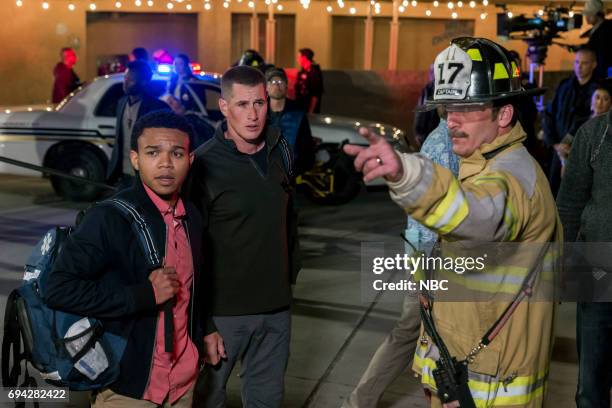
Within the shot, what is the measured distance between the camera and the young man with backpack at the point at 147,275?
9.77ft

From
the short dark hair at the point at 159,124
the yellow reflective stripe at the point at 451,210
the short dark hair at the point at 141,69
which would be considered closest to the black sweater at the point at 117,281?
the short dark hair at the point at 159,124

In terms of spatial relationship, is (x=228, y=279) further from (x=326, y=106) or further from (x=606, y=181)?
(x=326, y=106)

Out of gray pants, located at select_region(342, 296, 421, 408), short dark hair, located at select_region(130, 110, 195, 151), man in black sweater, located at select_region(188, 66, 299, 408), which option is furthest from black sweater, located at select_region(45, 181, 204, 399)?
gray pants, located at select_region(342, 296, 421, 408)

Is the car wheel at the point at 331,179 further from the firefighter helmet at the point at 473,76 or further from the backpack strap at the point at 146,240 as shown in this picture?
the firefighter helmet at the point at 473,76

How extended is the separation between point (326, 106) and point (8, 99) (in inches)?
316

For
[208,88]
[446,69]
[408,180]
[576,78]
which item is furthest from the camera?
[208,88]

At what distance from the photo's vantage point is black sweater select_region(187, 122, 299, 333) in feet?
12.5

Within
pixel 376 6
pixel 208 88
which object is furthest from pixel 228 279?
pixel 376 6

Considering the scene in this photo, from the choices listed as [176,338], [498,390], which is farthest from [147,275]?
[498,390]

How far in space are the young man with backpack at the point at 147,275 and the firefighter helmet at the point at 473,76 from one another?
1054 millimetres

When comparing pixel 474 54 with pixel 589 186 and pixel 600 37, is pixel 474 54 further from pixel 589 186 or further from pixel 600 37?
pixel 600 37

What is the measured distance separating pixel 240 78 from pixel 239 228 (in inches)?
26.4

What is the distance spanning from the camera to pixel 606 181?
378 centimetres

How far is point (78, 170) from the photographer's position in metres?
10.8
